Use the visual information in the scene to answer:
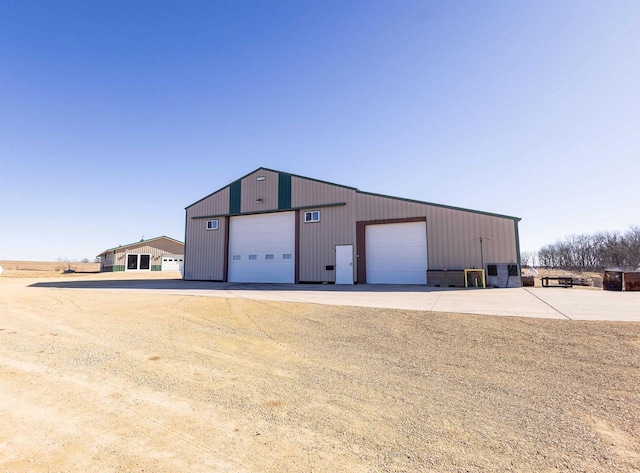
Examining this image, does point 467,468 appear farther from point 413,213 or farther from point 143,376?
point 413,213

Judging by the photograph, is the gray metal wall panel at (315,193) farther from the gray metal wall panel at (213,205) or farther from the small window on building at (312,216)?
the gray metal wall panel at (213,205)

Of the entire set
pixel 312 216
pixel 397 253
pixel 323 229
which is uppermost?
pixel 312 216

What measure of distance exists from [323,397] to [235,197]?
1925 cm

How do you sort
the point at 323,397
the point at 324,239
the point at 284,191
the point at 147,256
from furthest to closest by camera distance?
the point at 147,256, the point at 284,191, the point at 324,239, the point at 323,397

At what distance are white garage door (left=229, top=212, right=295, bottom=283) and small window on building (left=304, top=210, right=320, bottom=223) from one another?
948mm

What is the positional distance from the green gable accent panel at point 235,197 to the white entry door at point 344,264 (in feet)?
24.8

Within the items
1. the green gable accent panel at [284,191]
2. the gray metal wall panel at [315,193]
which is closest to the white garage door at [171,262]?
the green gable accent panel at [284,191]

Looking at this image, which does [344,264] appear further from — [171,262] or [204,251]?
[171,262]

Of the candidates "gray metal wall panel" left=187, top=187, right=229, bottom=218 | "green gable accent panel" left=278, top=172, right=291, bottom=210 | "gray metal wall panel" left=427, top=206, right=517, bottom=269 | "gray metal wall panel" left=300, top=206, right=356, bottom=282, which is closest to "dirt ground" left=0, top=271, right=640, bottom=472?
"gray metal wall panel" left=427, top=206, right=517, bottom=269

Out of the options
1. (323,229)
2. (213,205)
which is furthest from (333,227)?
(213,205)

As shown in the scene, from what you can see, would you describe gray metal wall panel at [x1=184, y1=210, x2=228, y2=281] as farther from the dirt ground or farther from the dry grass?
the dry grass

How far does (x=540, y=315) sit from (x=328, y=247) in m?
12.1

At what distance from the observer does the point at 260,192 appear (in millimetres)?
20547

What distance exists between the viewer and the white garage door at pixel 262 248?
19422mm
